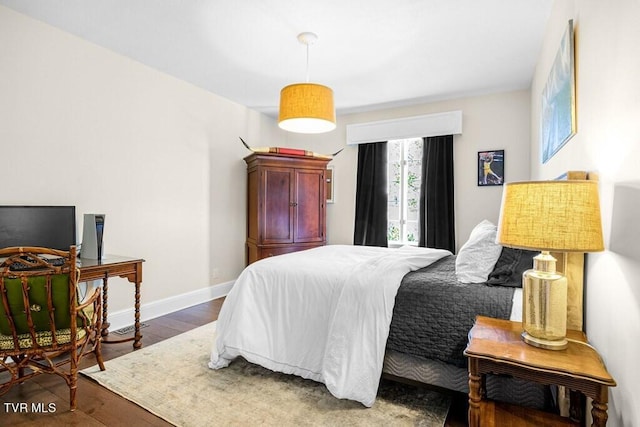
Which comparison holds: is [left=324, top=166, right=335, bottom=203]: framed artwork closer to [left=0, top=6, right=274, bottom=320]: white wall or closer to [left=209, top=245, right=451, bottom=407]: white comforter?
[left=0, top=6, right=274, bottom=320]: white wall

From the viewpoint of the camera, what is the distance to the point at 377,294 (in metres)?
2.01

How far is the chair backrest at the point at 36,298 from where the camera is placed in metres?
1.86

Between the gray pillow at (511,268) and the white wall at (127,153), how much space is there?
320cm

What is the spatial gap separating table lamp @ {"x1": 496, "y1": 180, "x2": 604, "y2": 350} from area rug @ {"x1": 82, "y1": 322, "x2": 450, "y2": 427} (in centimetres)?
87

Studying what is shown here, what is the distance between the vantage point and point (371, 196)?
16.2 ft

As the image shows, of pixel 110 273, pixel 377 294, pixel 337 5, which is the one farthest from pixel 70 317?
pixel 337 5

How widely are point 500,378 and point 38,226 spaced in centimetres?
323

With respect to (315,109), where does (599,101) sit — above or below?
below

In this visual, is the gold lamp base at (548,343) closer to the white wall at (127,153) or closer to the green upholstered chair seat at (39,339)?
the green upholstered chair seat at (39,339)

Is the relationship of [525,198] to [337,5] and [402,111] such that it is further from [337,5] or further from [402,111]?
[402,111]

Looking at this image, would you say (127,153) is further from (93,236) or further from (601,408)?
(601,408)

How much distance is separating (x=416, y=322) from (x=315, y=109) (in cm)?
168

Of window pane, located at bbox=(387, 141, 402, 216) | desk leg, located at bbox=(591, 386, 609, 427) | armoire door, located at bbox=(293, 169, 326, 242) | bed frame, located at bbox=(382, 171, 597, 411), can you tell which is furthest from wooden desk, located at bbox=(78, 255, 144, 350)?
window pane, located at bbox=(387, 141, 402, 216)

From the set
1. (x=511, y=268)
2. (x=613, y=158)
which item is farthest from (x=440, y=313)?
(x=613, y=158)
